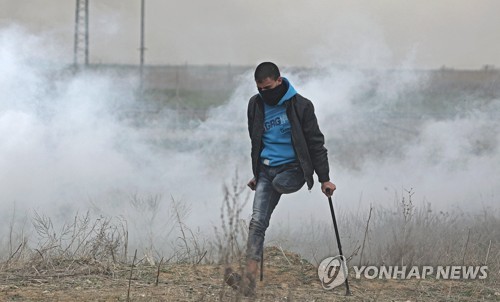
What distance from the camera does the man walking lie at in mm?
5988

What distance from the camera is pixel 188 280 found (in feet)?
20.9

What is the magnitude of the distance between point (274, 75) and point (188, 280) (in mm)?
1782

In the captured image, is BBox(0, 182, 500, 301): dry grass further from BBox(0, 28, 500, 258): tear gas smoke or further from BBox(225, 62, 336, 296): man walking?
BBox(0, 28, 500, 258): tear gas smoke

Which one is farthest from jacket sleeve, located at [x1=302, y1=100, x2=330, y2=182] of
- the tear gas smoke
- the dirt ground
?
the tear gas smoke

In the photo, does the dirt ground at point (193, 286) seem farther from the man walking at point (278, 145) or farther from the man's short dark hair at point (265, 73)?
the man's short dark hair at point (265, 73)

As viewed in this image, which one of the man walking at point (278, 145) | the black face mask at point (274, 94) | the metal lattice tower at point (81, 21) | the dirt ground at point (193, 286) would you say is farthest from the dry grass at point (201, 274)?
the metal lattice tower at point (81, 21)

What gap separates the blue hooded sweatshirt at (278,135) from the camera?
6082 mm

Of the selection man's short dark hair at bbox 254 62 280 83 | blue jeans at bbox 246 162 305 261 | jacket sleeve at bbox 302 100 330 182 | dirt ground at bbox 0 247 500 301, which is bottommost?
dirt ground at bbox 0 247 500 301

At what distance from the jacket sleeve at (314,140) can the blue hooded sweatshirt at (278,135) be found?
133 mm

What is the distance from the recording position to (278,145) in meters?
6.15

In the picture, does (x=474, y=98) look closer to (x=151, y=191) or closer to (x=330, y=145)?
(x=330, y=145)

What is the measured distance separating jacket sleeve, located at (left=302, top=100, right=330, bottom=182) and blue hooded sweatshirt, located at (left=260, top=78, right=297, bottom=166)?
133mm

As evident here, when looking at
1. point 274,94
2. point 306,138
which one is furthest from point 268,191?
point 274,94

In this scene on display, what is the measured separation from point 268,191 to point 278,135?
0.44 metres
